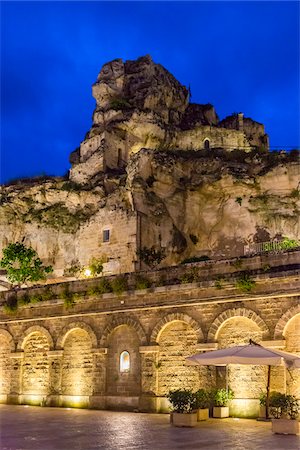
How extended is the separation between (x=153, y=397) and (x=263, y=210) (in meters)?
24.8

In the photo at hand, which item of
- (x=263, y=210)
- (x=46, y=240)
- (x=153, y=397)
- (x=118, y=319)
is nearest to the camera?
(x=153, y=397)

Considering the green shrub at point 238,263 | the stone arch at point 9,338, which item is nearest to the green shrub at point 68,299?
the stone arch at point 9,338

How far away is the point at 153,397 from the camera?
65.6ft

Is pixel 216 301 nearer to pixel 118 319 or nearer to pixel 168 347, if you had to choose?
pixel 168 347

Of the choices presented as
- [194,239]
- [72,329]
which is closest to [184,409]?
[72,329]

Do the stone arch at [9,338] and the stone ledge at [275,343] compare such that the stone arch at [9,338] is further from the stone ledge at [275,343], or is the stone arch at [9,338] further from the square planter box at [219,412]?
the stone ledge at [275,343]

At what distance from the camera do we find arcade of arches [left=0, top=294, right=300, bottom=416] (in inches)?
704

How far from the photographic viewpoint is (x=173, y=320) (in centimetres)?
2019

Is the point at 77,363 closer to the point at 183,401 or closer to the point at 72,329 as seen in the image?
the point at 72,329

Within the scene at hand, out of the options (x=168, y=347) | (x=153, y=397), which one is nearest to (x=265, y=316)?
(x=168, y=347)

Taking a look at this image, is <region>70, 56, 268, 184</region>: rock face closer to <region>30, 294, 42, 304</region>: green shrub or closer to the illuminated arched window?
<region>30, 294, 42, 304</region>: green shrub

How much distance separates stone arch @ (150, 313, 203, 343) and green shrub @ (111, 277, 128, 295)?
7.67 ft

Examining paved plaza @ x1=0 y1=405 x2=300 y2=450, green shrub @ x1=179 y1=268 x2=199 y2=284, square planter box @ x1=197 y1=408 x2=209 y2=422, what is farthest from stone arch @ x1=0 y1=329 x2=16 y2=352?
square planter box @ x1=197 y1=408 x2=209 y2=422

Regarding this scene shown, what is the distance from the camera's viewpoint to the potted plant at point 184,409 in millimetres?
15359
